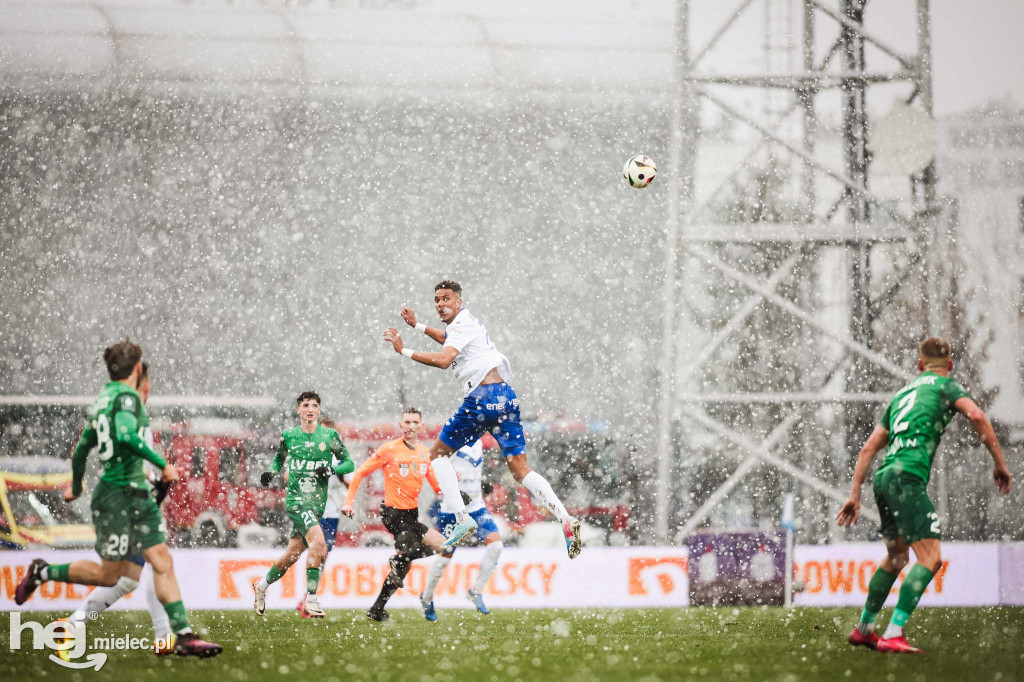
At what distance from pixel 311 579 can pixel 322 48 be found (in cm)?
1355

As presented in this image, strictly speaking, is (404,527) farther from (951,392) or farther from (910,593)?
(951,392)

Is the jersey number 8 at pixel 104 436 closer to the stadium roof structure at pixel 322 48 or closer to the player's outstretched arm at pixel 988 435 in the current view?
the player's outstretched arm at pixel 988 435

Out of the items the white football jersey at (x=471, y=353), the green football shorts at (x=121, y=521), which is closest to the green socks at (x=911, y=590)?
the white football jersey at (x=471, y=353)

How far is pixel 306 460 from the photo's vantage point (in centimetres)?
856

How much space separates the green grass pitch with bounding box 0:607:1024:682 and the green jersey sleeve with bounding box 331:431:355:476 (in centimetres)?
118

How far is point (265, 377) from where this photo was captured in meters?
24.5

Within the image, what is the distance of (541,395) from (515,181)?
16.3 feet

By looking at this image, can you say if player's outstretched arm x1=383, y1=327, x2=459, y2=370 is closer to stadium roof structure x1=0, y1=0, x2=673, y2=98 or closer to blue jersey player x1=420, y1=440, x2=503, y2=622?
blue jersey player x1=420, y1=440, x2=503, y2=622

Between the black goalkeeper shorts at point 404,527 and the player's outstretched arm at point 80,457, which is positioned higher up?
the player's outstretched arm at point 80,457

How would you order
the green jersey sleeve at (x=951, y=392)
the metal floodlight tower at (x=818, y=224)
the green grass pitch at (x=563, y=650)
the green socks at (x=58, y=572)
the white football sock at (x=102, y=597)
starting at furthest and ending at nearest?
the metal floodlight tower at (x=818, y=224) < the green jersey sleeve at (x=951, y=392) < the white football sock at (x=102, y=597) < the green socks at (x=58, y=572) < the green grass pitch at (x=563, y=650)

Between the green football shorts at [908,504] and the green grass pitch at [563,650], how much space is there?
0.67 m

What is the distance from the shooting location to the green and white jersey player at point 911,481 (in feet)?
19.0

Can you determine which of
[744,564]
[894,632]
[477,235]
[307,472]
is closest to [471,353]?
[307,472]

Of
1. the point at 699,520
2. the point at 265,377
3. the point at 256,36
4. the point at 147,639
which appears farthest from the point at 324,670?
the point at 265,377
